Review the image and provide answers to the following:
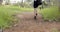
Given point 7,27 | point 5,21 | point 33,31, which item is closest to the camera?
point 33,31

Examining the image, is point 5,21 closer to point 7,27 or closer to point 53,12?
point 7,27

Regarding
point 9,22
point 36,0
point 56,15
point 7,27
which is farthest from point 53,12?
point 7,27

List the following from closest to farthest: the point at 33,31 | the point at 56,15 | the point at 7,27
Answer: the point at 33,31, the point at 7,27, the point at 56,15

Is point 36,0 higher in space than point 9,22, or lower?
higher

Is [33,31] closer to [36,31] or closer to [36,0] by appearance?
[36,31]

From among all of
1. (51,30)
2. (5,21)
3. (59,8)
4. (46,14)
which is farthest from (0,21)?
(59,8)

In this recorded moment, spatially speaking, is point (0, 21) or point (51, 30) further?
point (0, 21)

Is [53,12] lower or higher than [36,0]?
lower

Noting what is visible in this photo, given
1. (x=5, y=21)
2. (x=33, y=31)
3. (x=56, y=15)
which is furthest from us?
(x=56, y=15)

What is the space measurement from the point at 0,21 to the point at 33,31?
6.63ft

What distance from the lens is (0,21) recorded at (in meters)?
9.09

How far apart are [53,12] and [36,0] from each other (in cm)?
133

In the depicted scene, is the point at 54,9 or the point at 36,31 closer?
the point at 36,31

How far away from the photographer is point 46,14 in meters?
11.7
